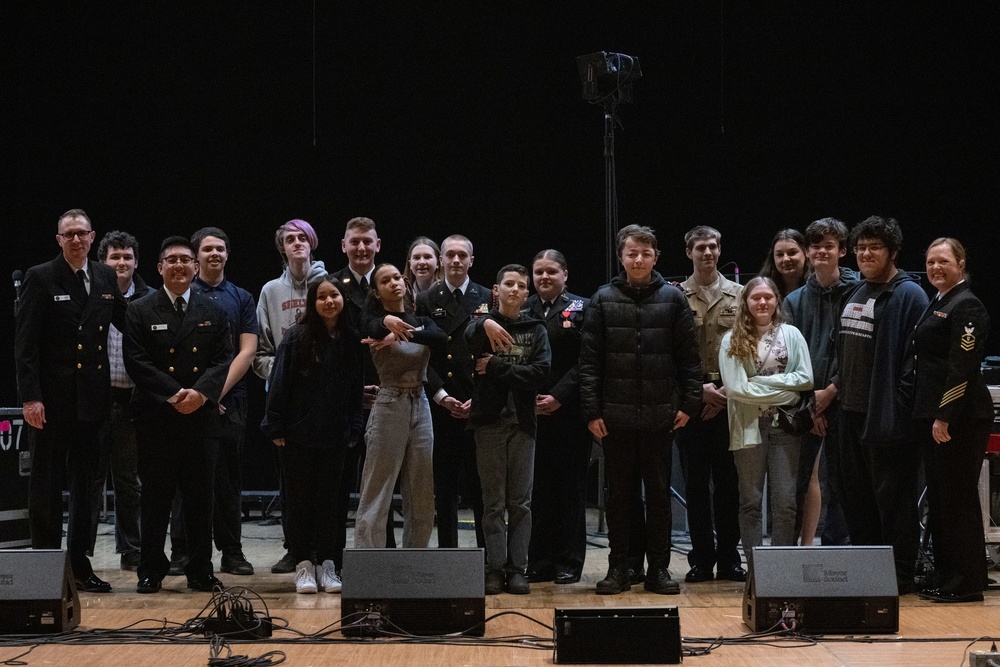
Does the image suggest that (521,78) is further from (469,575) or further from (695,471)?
(469,575)

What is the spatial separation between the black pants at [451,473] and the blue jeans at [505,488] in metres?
0.16

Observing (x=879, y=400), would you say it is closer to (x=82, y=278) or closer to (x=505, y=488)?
(x=505, y=488)

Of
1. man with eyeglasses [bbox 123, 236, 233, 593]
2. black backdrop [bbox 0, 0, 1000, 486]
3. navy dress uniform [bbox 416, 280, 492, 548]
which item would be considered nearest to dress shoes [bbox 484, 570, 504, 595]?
navy dress uniform [bbox 416, 280, 492, 548]

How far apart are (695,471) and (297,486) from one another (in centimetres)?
190

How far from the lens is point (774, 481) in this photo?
481cm

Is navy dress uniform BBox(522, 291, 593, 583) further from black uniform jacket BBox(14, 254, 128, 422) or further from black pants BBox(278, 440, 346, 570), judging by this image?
black uniform jacket BBox(14, 254, 128, 422)

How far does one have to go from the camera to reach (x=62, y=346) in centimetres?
481

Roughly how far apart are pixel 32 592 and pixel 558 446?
7.84ft

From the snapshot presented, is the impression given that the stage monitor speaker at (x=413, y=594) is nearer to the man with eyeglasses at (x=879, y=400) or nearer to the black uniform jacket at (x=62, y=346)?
the black uniform jacket at (x=62, y=346)

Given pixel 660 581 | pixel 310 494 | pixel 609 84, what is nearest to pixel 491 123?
pixel 609 84

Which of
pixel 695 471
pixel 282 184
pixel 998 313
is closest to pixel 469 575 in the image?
pixel 695 471

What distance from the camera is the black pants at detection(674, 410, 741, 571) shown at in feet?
16.4

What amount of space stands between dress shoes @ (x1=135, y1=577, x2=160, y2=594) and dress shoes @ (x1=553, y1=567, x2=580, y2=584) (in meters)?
1.84

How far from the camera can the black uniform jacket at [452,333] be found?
4973 millimetres
